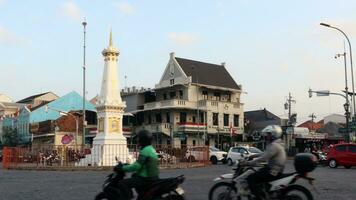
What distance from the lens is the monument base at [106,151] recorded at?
31.3 metres

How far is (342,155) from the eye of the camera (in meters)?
32.4

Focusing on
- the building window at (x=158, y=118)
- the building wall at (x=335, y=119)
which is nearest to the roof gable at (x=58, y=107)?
the building window at (x=158, y=118)

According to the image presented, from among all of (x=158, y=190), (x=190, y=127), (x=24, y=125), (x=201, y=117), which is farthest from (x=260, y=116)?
(x=158, y=190)

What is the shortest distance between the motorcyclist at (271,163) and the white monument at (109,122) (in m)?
22.1

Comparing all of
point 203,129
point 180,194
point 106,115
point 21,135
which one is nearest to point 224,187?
point 180,194

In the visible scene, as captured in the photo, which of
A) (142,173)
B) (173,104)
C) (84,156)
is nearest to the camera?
(142,173)

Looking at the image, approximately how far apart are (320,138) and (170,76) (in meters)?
22.4

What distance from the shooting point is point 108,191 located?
28.7 feet

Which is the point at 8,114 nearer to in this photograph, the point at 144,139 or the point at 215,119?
the point at 215,119

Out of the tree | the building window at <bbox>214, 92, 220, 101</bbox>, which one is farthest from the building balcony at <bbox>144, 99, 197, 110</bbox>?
the tree

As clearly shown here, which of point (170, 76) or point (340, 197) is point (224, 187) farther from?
point (170, 76)

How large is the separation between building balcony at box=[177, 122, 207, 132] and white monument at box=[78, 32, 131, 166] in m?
25.2

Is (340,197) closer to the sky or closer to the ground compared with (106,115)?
closer to the ground

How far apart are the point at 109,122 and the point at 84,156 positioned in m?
2.96
